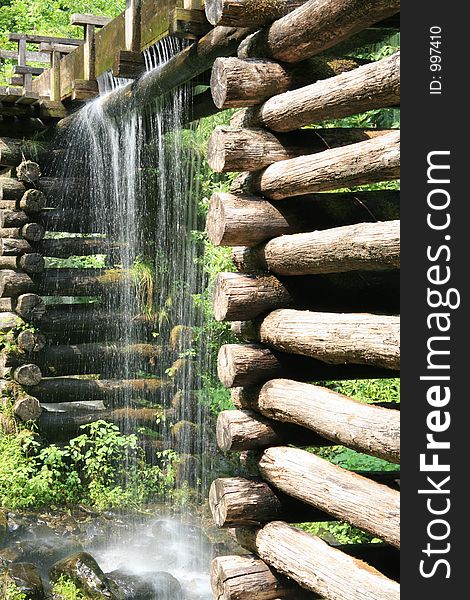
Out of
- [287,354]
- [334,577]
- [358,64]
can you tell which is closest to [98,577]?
[287,354]

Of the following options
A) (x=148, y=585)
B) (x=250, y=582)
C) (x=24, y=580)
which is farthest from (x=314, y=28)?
(x=148, y=585)

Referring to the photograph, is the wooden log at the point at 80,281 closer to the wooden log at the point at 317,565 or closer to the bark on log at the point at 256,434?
the bark on log at the point at 256,434

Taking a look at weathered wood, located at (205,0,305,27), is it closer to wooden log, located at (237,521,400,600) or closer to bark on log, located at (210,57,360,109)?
bark on log, located at (210,57,360,109)

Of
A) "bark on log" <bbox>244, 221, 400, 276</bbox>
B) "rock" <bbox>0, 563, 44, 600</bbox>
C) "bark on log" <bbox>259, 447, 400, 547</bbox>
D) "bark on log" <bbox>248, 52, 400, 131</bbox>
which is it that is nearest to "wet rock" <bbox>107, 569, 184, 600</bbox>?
"rock" <bbox>0, 563, 44, 600</bbox>

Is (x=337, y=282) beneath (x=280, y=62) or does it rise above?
beneath

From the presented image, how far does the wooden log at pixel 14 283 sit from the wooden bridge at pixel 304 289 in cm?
607

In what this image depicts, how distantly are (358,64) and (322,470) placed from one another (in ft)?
7.25

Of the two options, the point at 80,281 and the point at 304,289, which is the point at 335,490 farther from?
the point at 80,281

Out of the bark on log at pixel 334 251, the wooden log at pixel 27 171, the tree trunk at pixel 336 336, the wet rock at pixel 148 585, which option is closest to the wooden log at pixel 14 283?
the wooden log at pixel 27 171

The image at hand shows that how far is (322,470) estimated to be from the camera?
4.47m

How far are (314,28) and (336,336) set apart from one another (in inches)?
58.5

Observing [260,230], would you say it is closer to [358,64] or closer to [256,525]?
[358,64]

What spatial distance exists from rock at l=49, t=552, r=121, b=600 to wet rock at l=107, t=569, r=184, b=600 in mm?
257

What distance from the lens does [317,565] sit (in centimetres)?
436
